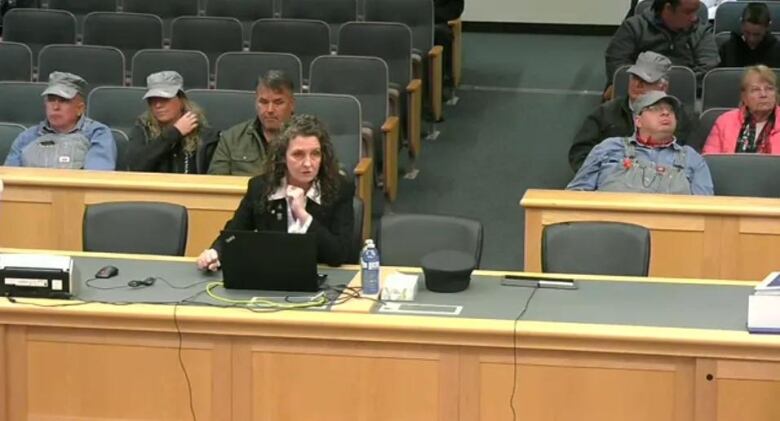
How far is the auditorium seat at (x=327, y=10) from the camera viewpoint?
363 inches

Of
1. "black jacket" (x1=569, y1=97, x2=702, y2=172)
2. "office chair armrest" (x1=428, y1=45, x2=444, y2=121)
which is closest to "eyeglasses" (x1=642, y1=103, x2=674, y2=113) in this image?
"black jacket" (x1=569, y1=97, x2=702, y2=172)

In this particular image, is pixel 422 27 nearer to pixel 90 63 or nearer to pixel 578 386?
pixel 90 63

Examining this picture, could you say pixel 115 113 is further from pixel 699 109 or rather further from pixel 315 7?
pixel 699 109

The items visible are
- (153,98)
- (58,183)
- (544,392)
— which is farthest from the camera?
(153,98)

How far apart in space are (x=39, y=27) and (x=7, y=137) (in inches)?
92.4

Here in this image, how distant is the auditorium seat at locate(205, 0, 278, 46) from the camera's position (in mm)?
9375

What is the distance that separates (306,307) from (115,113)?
10.1 ft

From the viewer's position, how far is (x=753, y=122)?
666cm

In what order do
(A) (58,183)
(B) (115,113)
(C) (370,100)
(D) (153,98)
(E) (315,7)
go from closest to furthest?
(A) (58,183) < (D) (153,98) < (B) (115,113) < (C) (370,100) < (E) (315,7)

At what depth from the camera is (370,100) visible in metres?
7.62

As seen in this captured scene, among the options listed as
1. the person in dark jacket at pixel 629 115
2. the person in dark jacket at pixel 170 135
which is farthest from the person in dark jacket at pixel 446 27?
the person in dark jacket at pixel 170 135

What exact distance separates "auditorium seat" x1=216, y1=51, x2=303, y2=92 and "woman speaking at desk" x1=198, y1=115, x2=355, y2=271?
2.67m

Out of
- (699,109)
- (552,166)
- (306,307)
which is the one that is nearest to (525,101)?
(552,166)

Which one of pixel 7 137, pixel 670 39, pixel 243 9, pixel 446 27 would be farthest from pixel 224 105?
pixel 446 27
